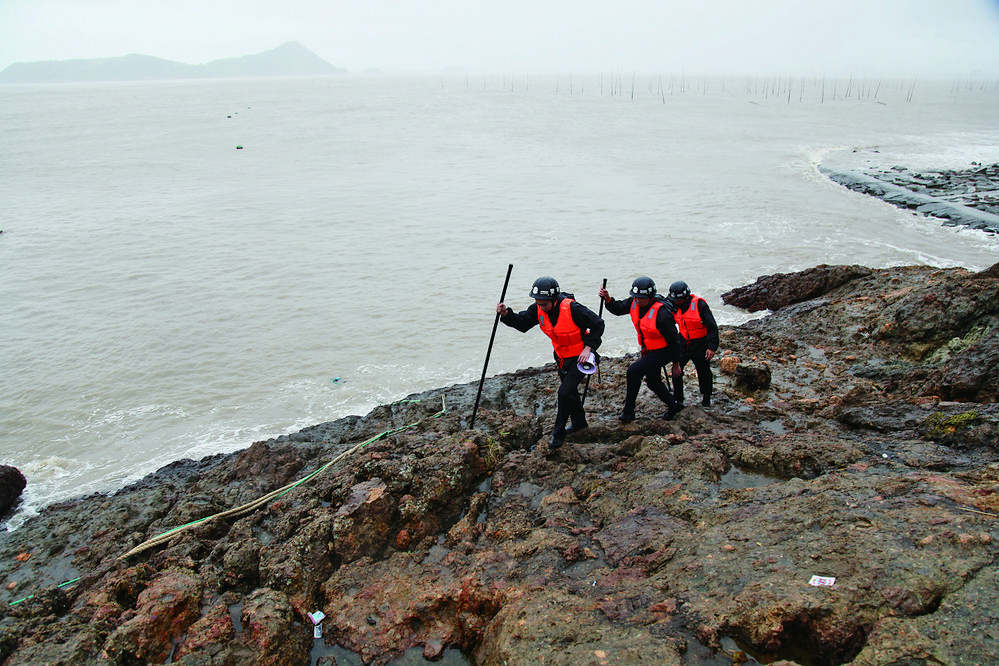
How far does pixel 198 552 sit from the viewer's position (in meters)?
5.68

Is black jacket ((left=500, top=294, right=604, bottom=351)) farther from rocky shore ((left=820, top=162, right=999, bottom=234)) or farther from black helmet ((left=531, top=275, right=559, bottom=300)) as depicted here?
rocky shore ((left=820, top=162, right=999, bottom=234))

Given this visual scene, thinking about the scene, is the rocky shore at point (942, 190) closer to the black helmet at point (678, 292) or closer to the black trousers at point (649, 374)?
the black helmet at point (678, 292)

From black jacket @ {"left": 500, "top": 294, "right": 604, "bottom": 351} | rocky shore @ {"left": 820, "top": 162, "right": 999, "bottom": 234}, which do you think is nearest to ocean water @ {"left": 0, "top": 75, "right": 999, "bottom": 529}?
rocky shore @ {"left": 820, "top": 162, "right": 999, "bottom": 234}

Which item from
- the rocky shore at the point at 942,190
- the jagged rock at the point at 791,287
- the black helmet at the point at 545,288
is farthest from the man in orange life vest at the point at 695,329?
the rocky shore at the point at 942,190

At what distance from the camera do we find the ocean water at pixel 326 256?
36.1 ft

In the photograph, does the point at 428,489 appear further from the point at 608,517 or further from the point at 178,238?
the point at 178,238

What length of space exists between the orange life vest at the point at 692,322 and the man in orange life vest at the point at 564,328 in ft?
5.37

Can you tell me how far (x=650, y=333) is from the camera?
23.2 ft

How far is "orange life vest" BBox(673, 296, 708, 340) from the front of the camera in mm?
7699

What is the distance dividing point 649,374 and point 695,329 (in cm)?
109

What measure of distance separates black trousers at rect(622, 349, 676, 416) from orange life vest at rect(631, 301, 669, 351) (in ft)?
0.29

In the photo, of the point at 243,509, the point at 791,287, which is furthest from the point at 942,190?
the point at 243,509

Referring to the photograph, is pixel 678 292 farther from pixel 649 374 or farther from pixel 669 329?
pixel 649 374

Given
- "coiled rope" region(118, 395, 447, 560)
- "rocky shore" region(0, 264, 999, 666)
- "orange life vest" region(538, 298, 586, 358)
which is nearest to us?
"rocky shore" region(0, 264, 999, 666)
